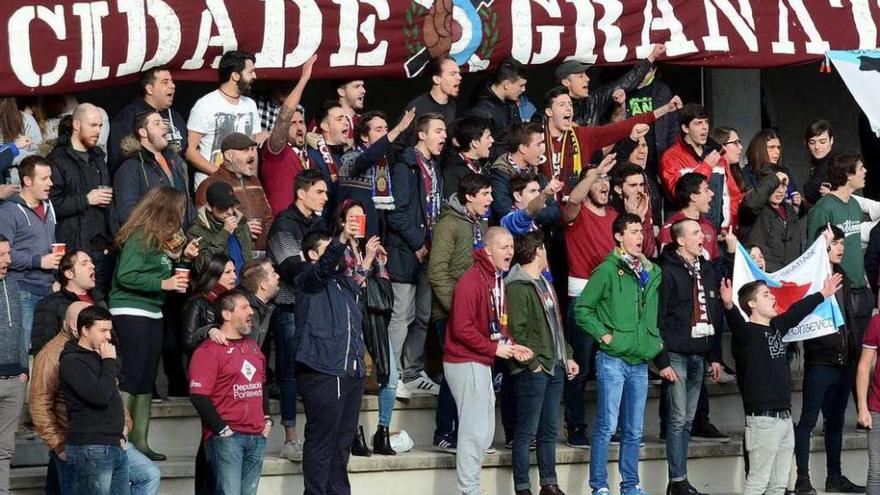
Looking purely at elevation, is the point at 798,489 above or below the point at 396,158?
below

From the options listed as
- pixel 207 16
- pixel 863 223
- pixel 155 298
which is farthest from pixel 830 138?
pixel 155 298

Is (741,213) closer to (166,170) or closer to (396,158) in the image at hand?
(396,158)

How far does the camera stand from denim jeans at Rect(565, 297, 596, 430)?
43.0ft

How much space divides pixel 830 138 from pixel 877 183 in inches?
67.9

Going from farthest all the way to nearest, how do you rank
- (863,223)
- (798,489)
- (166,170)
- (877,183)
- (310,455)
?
1. (877,183)
2. (863,223)
3. (798,489)
4. (166,170)
5. (310,455)

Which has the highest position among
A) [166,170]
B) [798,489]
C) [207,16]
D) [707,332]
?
[207,16]

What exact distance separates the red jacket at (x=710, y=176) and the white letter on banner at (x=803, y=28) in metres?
1.46

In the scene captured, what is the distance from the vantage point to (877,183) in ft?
54.1

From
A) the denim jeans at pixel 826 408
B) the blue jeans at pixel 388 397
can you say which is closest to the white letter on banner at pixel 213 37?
the blue jeans at pixel 388 397

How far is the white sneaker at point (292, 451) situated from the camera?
39.5ft

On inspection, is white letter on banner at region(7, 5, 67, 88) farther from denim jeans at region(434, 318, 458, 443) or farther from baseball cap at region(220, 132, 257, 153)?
denim jeans at region(434, 318, 458, 443)

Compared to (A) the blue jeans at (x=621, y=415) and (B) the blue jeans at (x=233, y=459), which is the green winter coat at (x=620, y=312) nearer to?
(A) the blue jeans at (x=621, y=415)

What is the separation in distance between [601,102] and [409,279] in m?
2.58

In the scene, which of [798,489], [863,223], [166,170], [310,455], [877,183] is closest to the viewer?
[310,455]
